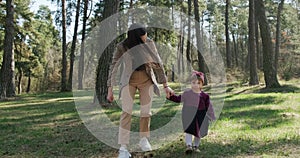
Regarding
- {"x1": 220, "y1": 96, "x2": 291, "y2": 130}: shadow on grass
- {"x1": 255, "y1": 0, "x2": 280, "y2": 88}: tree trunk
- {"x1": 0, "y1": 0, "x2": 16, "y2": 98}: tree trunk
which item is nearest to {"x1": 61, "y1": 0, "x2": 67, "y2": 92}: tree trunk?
{"x1": 0, "y1": 0, "x2": 16, "y2": 98}: tree trunk

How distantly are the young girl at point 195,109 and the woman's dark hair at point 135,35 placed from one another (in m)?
0.94

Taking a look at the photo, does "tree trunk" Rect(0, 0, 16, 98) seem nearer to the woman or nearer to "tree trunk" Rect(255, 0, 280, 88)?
"tree trunk" Rect(255, 0, 280, 88)

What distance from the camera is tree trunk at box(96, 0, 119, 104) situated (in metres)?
9.84

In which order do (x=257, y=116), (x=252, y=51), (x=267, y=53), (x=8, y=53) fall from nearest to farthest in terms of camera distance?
(x=257, y=116) → (x=267, y=53) → (x=8, y=53) → (x=252, y=51)

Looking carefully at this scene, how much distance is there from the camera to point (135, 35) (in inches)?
189

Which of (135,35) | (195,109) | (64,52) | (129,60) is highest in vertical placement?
(64,52)

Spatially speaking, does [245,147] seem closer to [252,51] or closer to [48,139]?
[48,139]

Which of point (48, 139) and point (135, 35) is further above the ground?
point (135, 35)

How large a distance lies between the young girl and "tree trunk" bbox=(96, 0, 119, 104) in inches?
210

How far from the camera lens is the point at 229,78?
2817 cm

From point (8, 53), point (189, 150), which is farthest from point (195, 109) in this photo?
point (8, 53)

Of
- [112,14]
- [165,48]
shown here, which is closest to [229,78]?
[165,48]

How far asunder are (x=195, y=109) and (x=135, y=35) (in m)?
1.37

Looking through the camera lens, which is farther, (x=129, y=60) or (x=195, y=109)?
(x=129, y=60)
